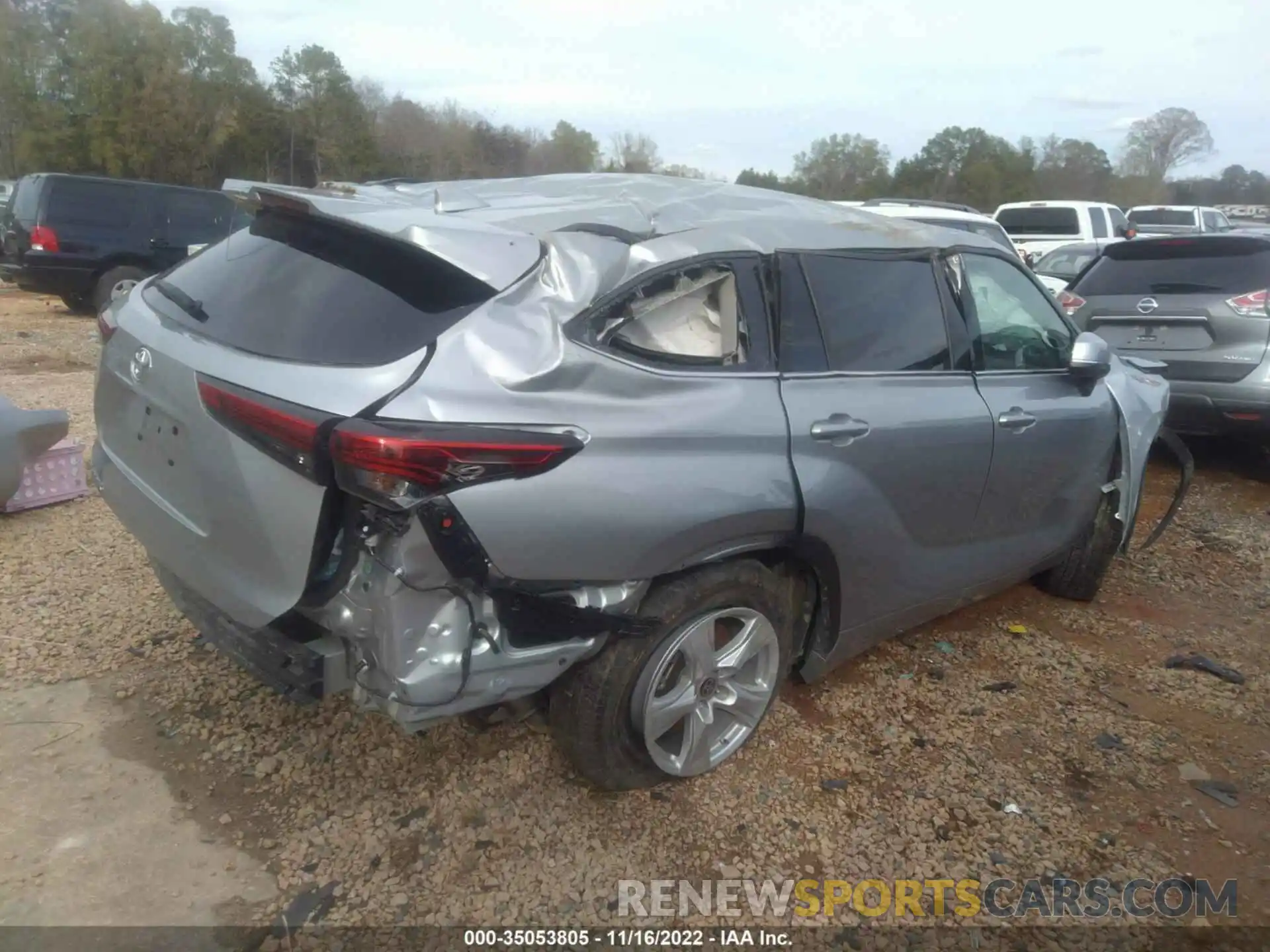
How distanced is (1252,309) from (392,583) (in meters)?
6.06

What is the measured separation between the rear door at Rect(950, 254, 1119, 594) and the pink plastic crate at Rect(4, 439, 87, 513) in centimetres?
442

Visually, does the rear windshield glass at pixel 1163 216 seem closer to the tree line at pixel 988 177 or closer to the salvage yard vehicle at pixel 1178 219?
the salvage yard vehicle at pixel 1178 219

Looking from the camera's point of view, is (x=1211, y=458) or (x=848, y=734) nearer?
(x=848, y=734)

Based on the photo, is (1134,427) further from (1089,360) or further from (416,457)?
(416,457)

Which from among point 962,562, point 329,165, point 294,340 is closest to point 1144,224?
point 962,562

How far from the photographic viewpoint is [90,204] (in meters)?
11.8

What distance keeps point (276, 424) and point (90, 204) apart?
1197cm

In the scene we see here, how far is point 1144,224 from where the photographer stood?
804 inches

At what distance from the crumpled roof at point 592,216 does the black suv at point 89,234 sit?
10.0 meters

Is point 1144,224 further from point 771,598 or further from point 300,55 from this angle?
point 300,55

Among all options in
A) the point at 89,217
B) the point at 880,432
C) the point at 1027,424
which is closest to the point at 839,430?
the point at 880,432

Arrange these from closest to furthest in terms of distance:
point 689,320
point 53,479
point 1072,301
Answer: point 689,320 → point 53,479 → point 1072,301

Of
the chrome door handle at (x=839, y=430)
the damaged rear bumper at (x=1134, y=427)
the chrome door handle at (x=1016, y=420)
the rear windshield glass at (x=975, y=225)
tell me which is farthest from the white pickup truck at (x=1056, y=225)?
the chrome door handle at (x=839, y=430)

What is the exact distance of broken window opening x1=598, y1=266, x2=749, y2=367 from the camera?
2.45 metres
